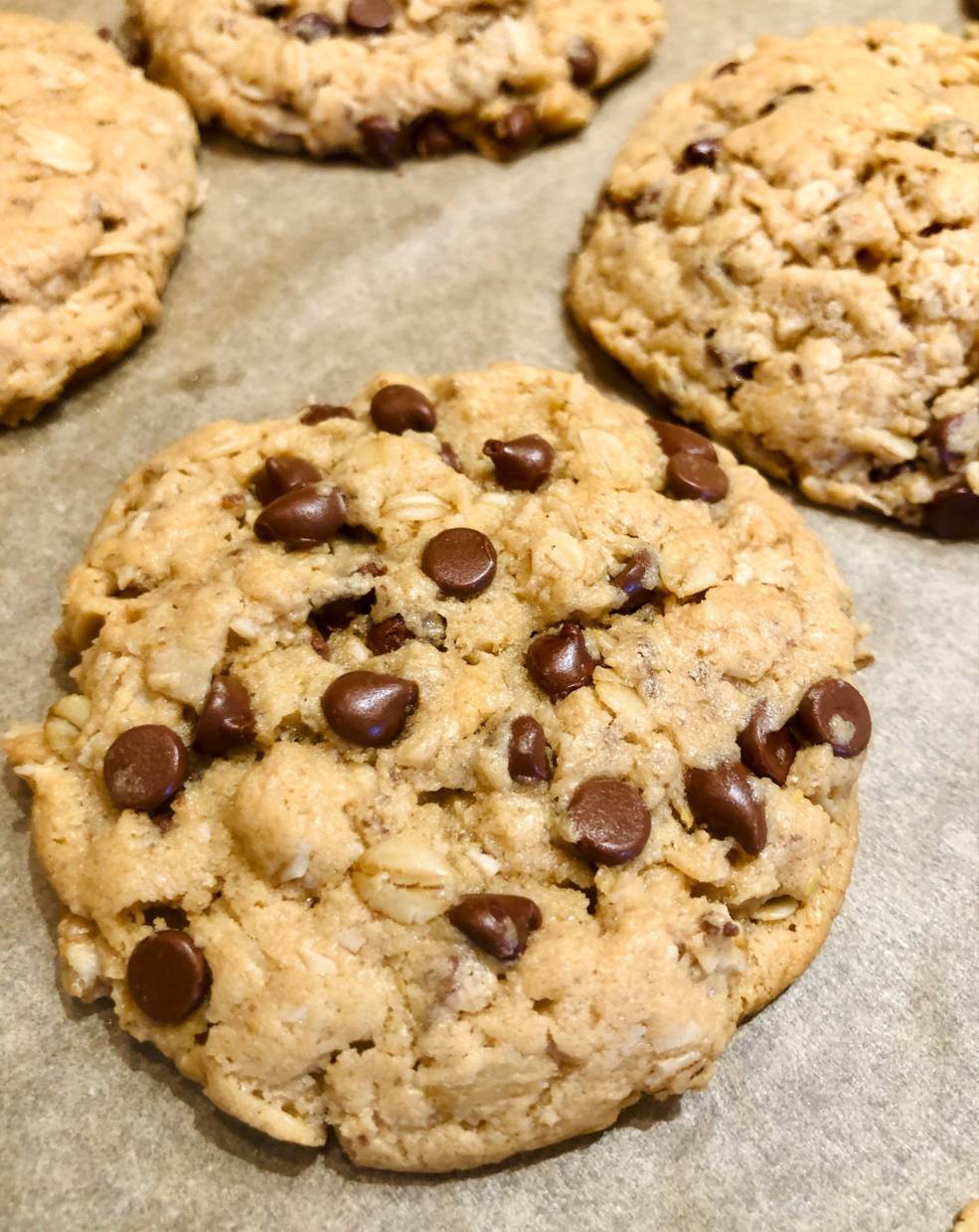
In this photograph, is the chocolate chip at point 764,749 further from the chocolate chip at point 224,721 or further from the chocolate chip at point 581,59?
the chocolate chip at point 581,59

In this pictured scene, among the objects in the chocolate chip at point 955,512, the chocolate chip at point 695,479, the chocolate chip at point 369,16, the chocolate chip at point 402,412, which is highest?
the chocolate chip at point 369,16

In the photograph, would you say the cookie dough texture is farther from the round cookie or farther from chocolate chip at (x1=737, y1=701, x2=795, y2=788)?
chocolate chip at (x1=737, y1=701, x2=795, y2=788)

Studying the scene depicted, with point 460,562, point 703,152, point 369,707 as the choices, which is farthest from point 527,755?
point 703,152

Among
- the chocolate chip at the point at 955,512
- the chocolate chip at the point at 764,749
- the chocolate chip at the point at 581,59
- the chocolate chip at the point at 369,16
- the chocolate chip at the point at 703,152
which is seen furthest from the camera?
the chocolate chip at the point at 581,59

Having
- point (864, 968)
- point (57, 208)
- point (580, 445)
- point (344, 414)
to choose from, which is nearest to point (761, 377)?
point (580, 445)

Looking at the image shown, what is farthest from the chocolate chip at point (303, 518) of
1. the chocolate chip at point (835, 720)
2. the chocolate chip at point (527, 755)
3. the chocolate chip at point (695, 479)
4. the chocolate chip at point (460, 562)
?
the chocolate chip at point (835, 720)

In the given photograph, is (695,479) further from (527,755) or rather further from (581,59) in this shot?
(581,59)
